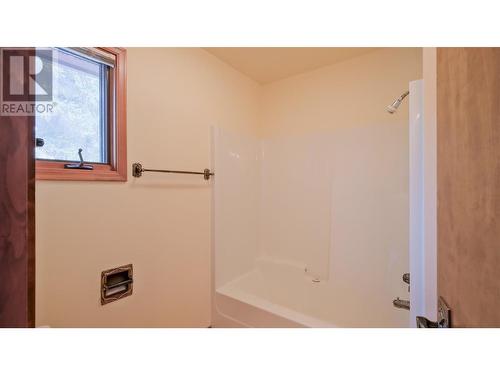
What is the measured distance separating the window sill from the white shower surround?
760mm

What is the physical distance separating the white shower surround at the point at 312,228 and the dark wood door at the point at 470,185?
1041 mm

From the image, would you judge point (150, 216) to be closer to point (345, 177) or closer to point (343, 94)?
point (345, 177)

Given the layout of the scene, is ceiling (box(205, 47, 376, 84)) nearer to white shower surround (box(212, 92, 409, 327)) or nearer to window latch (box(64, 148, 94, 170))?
white shower surround (box(212, 92, 409, 327))

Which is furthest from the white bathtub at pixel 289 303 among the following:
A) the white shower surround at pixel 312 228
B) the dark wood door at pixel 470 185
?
the dark wood door at pixel 470 185

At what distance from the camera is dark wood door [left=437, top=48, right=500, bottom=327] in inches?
14.0

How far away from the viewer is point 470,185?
1.34 feet

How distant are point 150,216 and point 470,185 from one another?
142cm

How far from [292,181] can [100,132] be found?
5.14 ft

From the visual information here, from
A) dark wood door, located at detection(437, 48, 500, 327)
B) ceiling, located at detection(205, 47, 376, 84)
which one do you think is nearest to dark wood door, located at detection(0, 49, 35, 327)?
dark wood door, located at detection(437, 48, 500, 327)

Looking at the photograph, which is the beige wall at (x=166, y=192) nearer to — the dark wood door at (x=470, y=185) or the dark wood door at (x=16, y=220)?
the dark wood door at (x=16, y=220)

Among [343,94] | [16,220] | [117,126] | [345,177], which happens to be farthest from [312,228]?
[16,220]

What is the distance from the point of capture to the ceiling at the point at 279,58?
5.41ft
